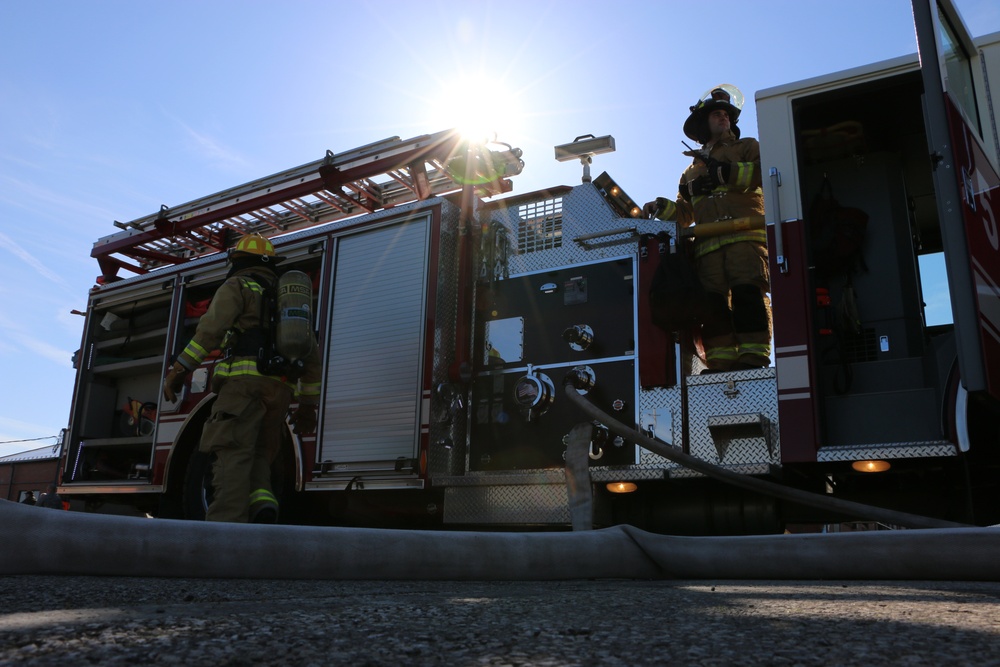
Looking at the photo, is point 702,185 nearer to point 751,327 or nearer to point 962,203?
point 751,327

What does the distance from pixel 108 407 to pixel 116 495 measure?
1.01m

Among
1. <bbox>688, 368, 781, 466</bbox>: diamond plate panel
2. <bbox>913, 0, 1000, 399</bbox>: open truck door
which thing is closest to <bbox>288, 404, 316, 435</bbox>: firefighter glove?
<bbox>688, 368, 781, 466</bbox>: diamond plate panel

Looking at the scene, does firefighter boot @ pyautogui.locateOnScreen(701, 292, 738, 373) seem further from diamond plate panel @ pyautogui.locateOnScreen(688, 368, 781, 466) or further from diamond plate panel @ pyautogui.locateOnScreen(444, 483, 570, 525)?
diamond plate panel @ pyautogui.locateOnScreen(444, 483, 570, 525)

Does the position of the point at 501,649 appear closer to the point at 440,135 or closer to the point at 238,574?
the point at 238,574

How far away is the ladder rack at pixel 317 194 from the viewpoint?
20.1 feet

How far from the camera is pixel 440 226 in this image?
5711 millimetres

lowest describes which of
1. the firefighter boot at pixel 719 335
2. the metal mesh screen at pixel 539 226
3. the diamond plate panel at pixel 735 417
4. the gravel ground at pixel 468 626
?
the gravel ground at pixel 468 626

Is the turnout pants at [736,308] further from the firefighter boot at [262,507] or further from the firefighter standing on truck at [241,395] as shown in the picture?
the firefighter boot at [262,507]

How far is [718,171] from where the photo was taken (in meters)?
4.89

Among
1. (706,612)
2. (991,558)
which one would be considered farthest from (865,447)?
(706,612)

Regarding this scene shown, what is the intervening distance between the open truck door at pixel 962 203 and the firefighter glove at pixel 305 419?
3727mm

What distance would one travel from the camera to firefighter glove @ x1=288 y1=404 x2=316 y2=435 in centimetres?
558

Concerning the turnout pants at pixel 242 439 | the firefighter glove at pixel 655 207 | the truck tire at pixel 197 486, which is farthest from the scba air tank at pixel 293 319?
the firefighter glove at pixel 655 207

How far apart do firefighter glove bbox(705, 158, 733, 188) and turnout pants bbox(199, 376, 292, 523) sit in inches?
108
